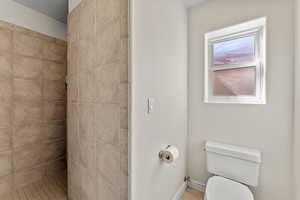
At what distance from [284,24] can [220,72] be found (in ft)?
2.00

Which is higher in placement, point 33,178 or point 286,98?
point 286,98

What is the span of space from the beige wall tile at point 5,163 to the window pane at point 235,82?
2510 mm

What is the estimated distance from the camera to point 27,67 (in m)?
1.58

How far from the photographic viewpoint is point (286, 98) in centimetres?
108

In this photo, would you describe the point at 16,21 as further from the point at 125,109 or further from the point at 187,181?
the point at 187,181

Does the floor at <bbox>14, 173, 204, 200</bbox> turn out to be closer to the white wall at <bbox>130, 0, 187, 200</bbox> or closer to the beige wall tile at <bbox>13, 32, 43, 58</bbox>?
the white wall at <bbox>130, 0, 187, 200</bbox>

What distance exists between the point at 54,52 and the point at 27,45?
29cm

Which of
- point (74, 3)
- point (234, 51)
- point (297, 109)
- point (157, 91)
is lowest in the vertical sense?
point (297, 109)

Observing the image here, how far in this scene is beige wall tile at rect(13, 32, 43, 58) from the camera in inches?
59.1

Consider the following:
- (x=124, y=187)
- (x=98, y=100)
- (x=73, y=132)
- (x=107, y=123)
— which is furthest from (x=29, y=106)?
(x=124, y=187)

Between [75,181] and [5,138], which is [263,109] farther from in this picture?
[5,138]

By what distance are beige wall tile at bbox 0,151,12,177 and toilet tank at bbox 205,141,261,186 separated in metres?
2.26

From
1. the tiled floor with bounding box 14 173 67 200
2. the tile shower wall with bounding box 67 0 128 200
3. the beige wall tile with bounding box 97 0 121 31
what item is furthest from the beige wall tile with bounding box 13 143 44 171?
the beige wall tile with bounding box 97 0 121 31

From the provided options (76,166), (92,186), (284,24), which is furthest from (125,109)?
(284,24)
